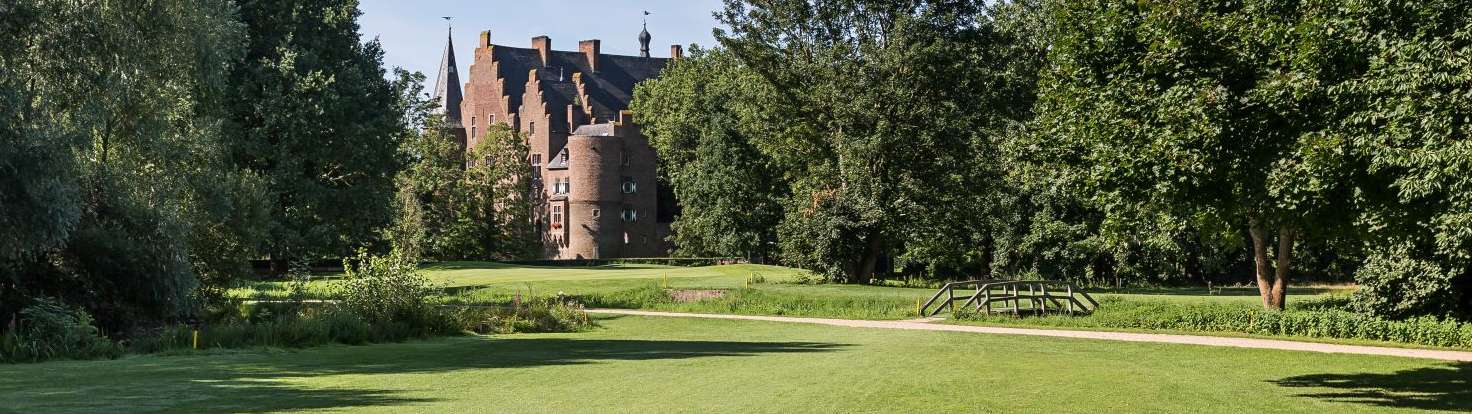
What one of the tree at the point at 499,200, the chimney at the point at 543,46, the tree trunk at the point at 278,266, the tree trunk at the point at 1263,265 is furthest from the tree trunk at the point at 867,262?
the chimney at the point at 543,46

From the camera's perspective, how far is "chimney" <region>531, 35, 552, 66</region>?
102m

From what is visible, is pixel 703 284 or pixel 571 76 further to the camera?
pixel 571 76

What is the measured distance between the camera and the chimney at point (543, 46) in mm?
102438

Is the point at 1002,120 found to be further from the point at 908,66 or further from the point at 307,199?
the point at 307,199

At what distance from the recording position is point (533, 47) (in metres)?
103

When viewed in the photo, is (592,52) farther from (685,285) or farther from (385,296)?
(385,296)

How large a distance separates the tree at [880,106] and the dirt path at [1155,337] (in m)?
10.5

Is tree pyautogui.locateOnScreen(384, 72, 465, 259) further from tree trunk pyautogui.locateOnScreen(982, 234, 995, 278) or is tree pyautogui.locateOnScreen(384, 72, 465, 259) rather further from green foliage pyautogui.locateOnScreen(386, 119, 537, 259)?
tree trunk pyautogui.locateOnScreen(982, 234, 995, 278)

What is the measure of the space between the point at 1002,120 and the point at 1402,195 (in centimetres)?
3268

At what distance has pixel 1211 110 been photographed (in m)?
16.1

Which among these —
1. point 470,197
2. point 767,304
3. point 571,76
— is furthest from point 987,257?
point 571,76

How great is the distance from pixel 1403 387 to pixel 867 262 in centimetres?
3098

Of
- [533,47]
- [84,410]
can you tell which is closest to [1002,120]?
[84,410]

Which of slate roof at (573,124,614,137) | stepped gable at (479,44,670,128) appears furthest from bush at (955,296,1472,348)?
stepped gable at (479,44,670,128)
